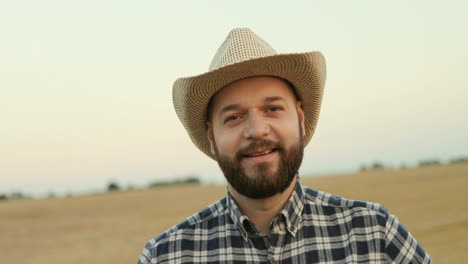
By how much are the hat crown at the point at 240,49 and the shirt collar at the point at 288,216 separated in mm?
728

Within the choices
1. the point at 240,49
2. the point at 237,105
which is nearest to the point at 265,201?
the point at 237,105

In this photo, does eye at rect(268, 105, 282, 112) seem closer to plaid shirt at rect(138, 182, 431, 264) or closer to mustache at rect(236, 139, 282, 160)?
mustache at rect(236, 139, 282, 160)

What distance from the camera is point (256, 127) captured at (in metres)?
2.64

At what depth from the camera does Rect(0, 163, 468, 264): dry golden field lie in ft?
39.1

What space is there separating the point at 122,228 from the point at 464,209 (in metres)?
9.71

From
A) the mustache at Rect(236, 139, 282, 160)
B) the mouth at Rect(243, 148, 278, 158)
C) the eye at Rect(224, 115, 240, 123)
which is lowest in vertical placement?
the mouth at Rect(243, 148, 278, 158)

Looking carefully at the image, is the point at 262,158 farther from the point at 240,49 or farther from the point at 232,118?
the point at 240,49

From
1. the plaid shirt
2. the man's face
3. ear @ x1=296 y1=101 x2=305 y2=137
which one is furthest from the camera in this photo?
ear @ x1=296 y1=101 x2=305 y2=137

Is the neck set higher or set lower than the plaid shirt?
higher

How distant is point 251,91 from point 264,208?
1.98ft

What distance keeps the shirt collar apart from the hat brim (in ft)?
2.02

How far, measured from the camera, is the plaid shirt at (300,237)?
101 inches

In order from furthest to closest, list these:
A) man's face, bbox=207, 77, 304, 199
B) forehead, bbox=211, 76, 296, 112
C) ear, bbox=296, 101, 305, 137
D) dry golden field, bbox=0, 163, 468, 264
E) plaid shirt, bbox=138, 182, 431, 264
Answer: dry golden field, bbox=0, 163, 468, 264, ear, bbox=296, 101, 305, 137, forehead, bbox=211, 76, 296, 112, man's face, bbox=207, 77, 304, 199, plaid shirt, bbox=138, 182, 431, 264

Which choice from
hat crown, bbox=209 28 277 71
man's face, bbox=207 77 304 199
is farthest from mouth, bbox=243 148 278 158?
hat crown, bbox=209 28 277 71
